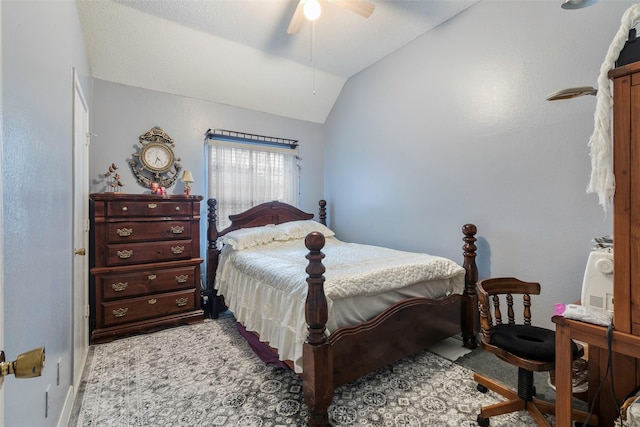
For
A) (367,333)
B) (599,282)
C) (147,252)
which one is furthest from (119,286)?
(599,282)

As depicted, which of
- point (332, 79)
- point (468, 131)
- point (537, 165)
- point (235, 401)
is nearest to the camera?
point (235, 401)

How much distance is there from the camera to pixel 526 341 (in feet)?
5.17

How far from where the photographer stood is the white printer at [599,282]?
4.41 ft

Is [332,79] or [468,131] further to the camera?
[332,79]

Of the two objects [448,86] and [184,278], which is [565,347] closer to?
[448,86]

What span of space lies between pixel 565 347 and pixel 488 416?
654 millimetres

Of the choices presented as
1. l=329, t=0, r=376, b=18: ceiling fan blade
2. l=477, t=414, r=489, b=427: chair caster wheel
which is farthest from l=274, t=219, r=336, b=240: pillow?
l=477, t=414, r=489, b=427: chair caster wheel

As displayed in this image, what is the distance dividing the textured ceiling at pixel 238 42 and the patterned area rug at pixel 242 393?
2.90 m

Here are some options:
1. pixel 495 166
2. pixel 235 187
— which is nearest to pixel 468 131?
pixel 495 166

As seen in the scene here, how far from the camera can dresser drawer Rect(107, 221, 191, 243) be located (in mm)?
2781

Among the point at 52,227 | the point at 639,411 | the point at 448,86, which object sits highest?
the point at 448,86

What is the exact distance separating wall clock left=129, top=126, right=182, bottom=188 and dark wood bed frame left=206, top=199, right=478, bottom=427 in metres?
2.58

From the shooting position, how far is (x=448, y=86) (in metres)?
2.96

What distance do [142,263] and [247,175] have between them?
1.66 meters
